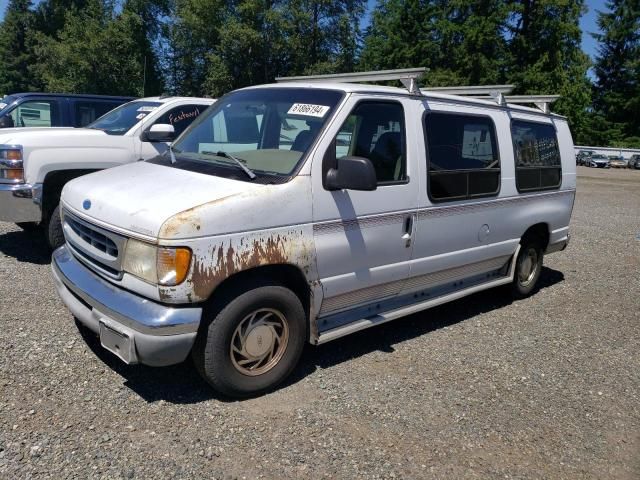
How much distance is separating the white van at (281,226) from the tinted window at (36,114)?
569 centimetres

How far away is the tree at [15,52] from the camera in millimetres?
69750

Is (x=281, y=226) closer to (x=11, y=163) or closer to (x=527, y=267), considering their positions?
(x=527, y=267)

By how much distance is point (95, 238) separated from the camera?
3633 mm

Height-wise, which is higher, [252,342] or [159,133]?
[159,133]

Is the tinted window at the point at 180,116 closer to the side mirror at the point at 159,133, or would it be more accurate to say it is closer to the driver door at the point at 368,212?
the side mirror at the point at 159,133

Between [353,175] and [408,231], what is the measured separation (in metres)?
0.96

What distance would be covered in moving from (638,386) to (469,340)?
1.35 meters

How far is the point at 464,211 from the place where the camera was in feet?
16.1

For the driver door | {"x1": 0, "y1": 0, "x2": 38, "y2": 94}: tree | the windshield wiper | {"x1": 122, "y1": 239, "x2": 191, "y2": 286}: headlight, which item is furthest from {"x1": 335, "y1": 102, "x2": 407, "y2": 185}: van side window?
{"x1": 0, "y1": 0, "x2": 38, "y2": 94}: tree

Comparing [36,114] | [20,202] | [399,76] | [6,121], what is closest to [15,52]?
[6,121]

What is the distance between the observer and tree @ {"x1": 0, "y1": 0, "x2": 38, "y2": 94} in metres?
69.8

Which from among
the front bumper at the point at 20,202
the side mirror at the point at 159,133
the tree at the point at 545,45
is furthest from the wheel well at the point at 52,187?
the tree at the point at 545,45

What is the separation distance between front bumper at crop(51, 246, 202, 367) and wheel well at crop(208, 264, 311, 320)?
24 centimetres

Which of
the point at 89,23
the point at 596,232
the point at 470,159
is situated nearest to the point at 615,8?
the point at 89,23
